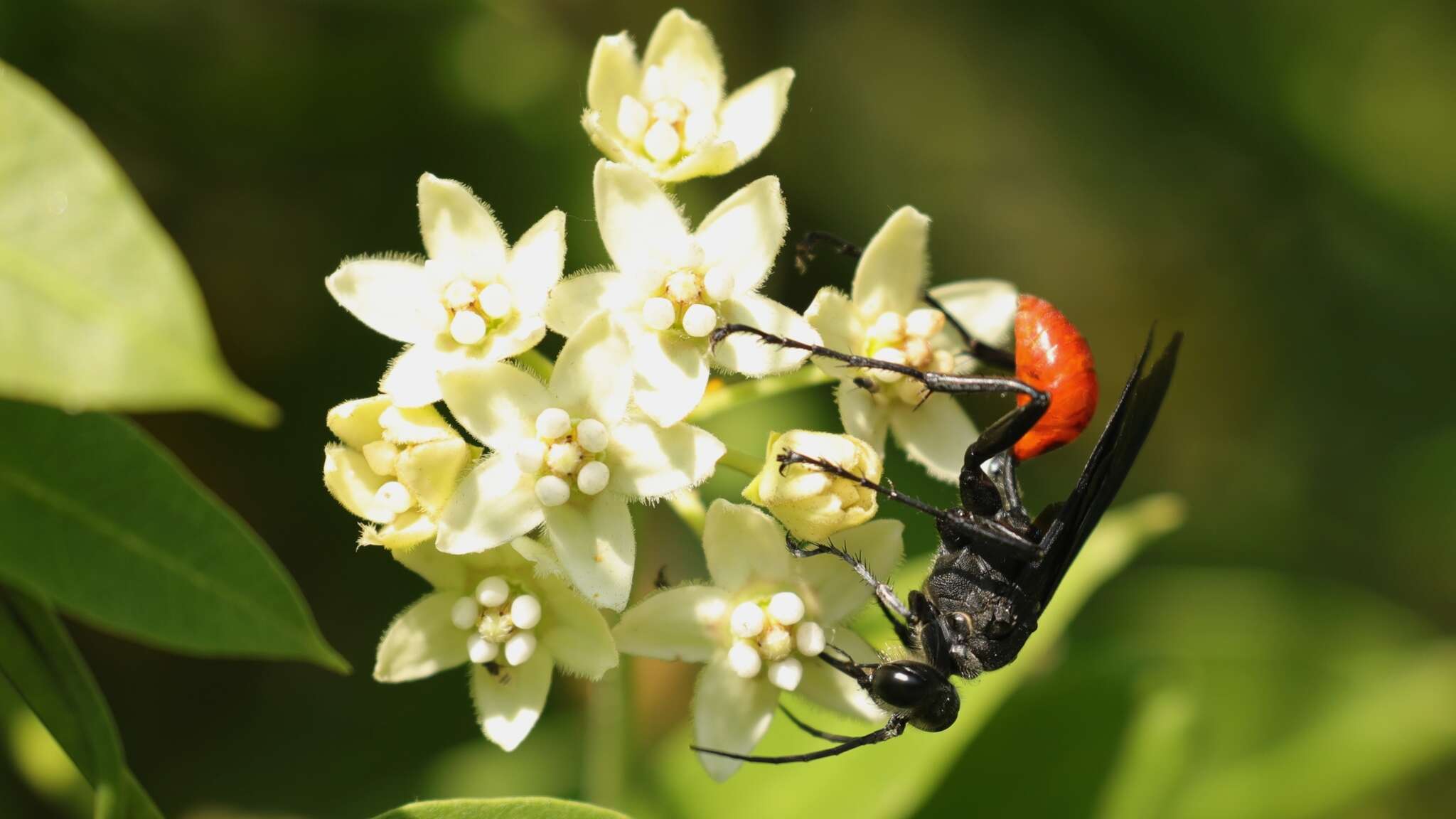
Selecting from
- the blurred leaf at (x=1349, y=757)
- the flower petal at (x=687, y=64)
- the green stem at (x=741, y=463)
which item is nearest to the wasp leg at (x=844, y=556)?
the green stem at (x=741, y=463)

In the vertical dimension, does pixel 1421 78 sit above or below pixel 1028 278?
above

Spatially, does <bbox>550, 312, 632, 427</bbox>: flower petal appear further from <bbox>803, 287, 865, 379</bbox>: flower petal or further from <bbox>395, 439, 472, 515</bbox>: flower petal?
<bbox>803, 287, 865, 379</bbox>: flower petal

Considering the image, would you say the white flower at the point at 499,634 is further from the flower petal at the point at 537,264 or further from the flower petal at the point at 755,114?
the flower petal at the point at 755,114

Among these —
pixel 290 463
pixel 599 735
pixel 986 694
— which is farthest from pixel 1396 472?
pixel 290 463

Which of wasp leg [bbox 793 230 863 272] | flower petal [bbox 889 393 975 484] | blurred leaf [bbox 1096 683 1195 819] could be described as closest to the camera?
flower petal [bbox 889 393 975 484]

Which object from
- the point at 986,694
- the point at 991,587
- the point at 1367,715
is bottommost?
the point at 1367,715

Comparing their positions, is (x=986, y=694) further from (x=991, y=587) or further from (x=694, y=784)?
(x=694, y=784)

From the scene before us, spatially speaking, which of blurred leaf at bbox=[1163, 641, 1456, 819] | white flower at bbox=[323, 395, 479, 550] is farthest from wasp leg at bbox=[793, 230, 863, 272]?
blurred leaf at bbox=[1163, 641, 1456, 819]

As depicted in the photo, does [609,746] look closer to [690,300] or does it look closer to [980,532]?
[980,532]
